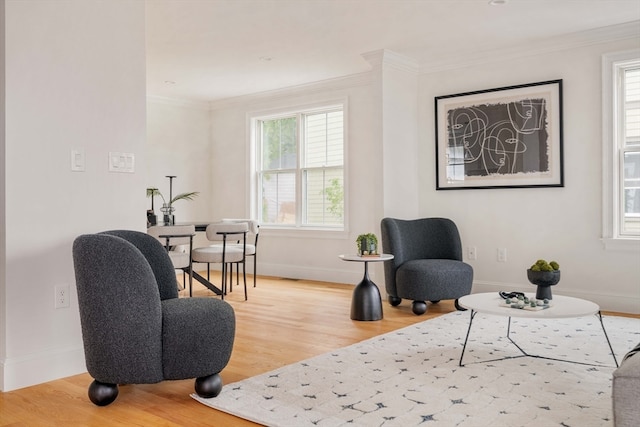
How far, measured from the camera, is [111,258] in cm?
266

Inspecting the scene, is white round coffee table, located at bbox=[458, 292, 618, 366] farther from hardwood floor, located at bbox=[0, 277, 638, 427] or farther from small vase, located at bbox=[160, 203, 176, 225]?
small vase, located at bbox=[160, 203, 176, 225]

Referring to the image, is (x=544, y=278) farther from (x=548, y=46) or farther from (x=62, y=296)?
(x=62, y=296)

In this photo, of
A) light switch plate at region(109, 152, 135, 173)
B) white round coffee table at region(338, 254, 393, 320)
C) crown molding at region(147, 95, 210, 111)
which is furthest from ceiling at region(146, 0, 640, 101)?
white round coffee table at region(338, 254, 393, 320)

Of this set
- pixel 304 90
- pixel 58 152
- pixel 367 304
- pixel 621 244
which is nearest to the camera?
pixel 58 152

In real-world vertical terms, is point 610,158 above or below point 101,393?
above

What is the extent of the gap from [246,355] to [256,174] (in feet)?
15.4

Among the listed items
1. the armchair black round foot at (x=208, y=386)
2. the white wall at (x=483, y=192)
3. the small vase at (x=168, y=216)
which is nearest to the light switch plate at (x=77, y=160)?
the armchair black round foot at (x=208, y=386)

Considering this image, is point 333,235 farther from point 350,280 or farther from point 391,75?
point 391,75

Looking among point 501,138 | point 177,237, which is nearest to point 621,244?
point 501,138

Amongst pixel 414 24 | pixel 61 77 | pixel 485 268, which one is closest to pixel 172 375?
pixel 61 77

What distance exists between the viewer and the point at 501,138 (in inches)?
225

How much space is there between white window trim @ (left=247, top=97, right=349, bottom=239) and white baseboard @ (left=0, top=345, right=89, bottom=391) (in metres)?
4.13

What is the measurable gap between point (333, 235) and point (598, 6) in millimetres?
3826

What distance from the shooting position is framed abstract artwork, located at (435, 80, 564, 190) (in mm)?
5414
